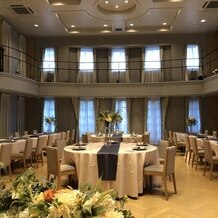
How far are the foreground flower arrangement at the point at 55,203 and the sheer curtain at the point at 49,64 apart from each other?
12.7m

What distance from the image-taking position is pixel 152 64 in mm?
13750

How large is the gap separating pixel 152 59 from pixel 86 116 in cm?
442

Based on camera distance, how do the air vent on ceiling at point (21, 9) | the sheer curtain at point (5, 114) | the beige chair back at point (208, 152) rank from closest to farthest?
the beige chair back at point (208, 152) → the air vent on ceiling at point (21, 9) → the sheer curtain at point (5, 114)

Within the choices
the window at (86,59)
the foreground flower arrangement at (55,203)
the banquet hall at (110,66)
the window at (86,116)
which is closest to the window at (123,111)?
the banquet hall at (110,66)

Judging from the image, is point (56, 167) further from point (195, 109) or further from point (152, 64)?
point (152, 64)

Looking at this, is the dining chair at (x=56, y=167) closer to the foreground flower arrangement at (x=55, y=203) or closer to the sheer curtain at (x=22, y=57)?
the foreground flower arrangement at (x=55, y=203)

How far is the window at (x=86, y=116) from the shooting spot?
44.6 feet

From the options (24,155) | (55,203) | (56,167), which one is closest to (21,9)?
(24,155)

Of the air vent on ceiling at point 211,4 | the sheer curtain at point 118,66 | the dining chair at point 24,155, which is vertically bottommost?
the dining chair at point 24,155

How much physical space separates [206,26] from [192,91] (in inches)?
132

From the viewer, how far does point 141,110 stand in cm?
1372

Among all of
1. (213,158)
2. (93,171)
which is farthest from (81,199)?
(213,158)

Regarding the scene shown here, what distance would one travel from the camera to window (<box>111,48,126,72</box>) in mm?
13888

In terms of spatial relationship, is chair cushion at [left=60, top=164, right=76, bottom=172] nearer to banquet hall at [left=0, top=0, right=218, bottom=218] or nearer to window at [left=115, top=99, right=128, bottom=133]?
banquet hall at [left=0, top=0, right=218, bottom=218]
